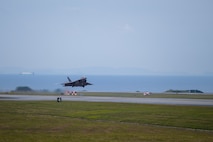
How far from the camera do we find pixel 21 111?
45250 mm

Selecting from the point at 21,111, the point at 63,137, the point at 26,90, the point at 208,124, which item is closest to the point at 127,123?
the point at 208,124

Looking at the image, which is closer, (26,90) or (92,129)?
(92,129)

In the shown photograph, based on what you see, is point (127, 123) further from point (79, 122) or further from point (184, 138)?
point (184, 138)

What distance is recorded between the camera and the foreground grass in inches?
A: 1100

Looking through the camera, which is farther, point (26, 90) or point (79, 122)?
point (26, 90)

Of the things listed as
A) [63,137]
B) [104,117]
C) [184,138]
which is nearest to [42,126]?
[63,137]

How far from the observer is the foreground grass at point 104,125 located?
91.7 ft

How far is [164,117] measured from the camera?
39.9 m

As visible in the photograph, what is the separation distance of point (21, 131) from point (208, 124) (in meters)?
16.1

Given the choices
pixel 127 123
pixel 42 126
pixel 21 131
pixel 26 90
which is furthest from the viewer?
pixel 26 90

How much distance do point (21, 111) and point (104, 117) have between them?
10441mm

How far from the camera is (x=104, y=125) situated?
113 ft

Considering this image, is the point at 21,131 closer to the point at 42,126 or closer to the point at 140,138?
the point at 42,126

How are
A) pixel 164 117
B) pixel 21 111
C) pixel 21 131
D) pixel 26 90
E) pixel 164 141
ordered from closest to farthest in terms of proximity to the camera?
pixel 164 141, pixel 21 131, pixel 164 117, pixel 21 111, pixel 26 90
